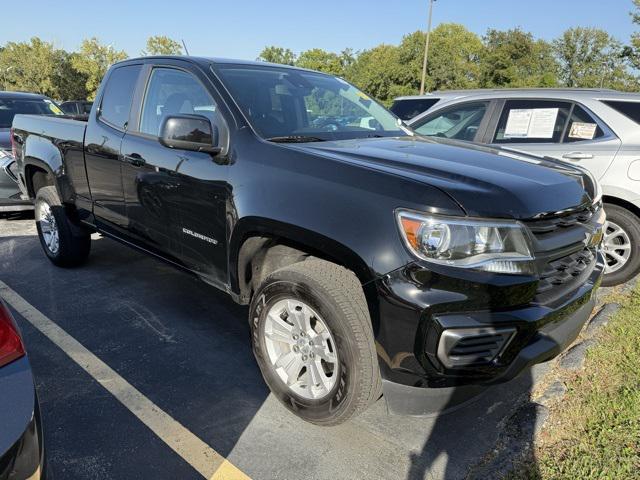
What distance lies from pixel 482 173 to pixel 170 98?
224cm

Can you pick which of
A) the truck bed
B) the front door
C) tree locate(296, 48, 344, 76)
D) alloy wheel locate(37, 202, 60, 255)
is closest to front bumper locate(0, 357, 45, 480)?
the front door

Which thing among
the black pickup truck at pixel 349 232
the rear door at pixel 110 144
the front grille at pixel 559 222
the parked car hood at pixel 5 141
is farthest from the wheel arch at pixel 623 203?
the parked car hood at pixel 5 141

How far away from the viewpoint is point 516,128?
4984mm

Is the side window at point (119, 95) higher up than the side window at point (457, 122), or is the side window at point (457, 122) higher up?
the side window at point (119, 95)

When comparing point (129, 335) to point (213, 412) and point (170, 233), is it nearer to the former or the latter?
point (170, 233)

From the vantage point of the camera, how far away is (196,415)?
265cm

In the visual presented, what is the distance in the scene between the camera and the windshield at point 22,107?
7398mm

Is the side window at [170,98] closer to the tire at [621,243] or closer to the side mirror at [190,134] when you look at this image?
the side mirror at [190,134]

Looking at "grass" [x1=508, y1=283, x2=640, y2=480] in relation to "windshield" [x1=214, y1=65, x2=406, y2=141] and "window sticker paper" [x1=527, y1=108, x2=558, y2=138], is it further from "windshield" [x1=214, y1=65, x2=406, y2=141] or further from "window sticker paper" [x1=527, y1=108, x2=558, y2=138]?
"window sticker paper" [x1=527, y1=108, x2=558, y2=138]

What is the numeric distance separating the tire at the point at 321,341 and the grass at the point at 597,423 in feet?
2.71

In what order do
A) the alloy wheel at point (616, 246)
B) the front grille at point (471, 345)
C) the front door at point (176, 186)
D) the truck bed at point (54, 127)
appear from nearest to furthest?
the front grille at point (471, 345)
the front door at point (176, 186)
the truck bed at point (54, 127)
the alloy wheel at point (616, 246)

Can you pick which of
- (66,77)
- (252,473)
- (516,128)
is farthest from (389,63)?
(252,473)

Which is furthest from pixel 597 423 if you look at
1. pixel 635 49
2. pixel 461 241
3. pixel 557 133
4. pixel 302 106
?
pixel 635 49

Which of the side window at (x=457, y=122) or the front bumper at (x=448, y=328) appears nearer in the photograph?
the front bumper at (x=448, y=328)
